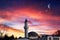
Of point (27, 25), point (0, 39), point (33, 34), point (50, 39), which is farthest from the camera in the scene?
point (33, 34)

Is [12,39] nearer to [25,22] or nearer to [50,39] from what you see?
[25,22]

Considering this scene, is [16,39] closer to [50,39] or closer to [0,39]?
[0,39]

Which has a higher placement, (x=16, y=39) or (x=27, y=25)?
(x=27, y=25)

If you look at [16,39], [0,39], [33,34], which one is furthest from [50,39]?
[33,34]

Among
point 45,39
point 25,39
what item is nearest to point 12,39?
point 25,39

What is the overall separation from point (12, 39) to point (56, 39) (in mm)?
24544

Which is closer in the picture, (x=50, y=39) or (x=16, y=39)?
(x=50, y=39)

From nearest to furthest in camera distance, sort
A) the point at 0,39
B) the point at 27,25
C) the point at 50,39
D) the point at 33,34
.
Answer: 1. the point at 50,39
2. the point at 0,39
3. the point at 27,25
4. the point at 33,34

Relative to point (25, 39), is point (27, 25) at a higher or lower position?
higher

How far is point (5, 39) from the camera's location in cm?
8775

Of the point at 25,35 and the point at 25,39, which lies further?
the point at 25,35

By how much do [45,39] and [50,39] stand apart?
2565 millimetres

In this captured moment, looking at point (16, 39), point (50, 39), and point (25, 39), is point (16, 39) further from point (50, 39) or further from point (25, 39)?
point (50, 39)

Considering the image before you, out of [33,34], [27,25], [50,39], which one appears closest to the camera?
[50,39]
